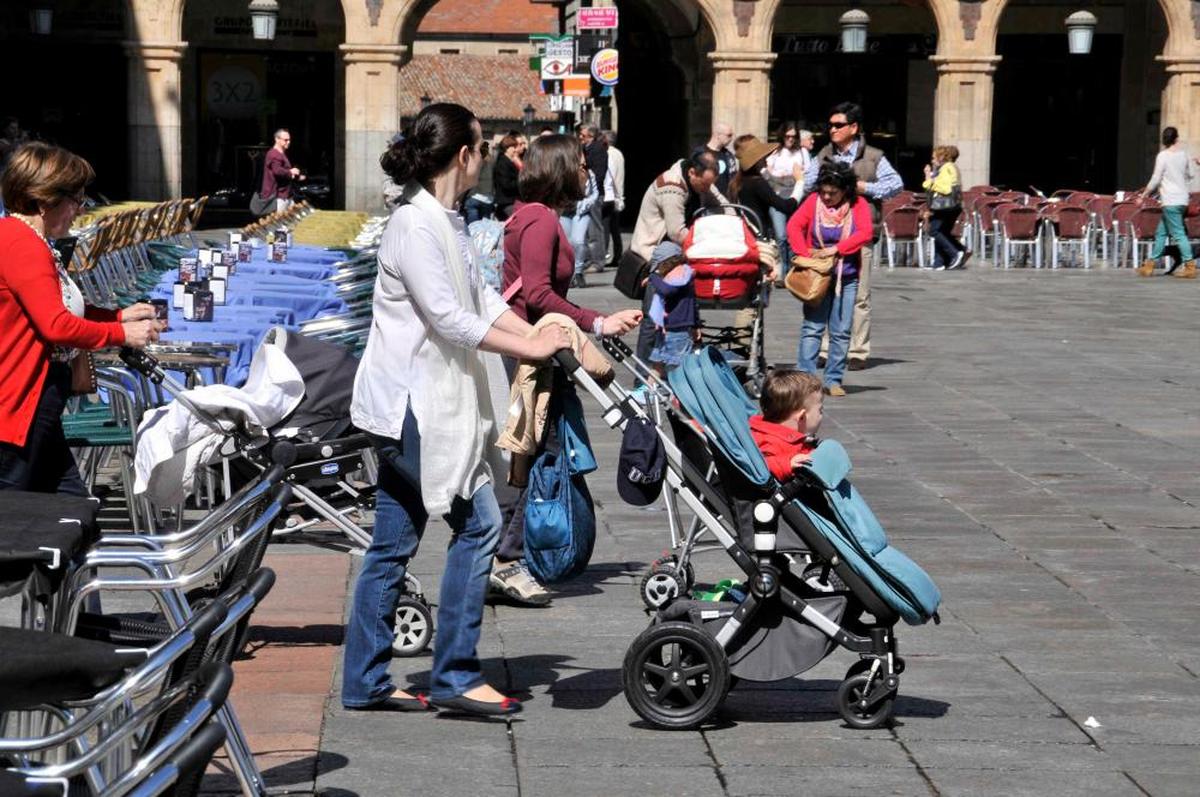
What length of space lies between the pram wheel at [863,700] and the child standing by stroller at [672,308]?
22.6 ft

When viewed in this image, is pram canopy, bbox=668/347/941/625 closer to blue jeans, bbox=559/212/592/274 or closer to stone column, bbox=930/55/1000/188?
blue jeans, bbox=559/212/592/274

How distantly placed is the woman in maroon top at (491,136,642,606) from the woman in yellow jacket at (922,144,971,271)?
60.0 ft

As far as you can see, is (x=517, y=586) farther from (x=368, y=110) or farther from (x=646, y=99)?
(x=646, y=99)

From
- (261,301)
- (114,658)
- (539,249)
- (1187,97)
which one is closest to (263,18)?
(1187,97)

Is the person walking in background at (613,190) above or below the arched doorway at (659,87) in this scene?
below

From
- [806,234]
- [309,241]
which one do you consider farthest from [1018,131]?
[806,234]

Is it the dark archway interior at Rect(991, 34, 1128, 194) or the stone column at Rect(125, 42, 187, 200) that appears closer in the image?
the stone column at Rect(125, 42, 187, 200)

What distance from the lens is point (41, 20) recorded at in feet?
115

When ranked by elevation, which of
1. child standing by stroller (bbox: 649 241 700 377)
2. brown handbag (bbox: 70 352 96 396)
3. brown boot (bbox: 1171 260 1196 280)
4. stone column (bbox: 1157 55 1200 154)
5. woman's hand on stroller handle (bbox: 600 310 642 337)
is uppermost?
stone column (bbox: 1157 55 1200 154)

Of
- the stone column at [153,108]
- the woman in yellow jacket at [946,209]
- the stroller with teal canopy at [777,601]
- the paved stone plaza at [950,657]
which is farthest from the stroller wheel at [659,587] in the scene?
the stone column at [153,108]

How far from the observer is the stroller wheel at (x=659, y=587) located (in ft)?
23.4

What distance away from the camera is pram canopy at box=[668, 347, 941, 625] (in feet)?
18.3

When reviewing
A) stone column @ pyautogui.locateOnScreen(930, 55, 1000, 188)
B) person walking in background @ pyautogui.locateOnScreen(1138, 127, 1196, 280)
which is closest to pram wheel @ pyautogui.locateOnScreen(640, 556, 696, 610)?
person walking in background @ pyautogui.locateOnScreen(1138, 127, 1196, 280)

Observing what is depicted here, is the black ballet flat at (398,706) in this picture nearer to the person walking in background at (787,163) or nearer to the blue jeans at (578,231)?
the blue jeans at (578,231)
